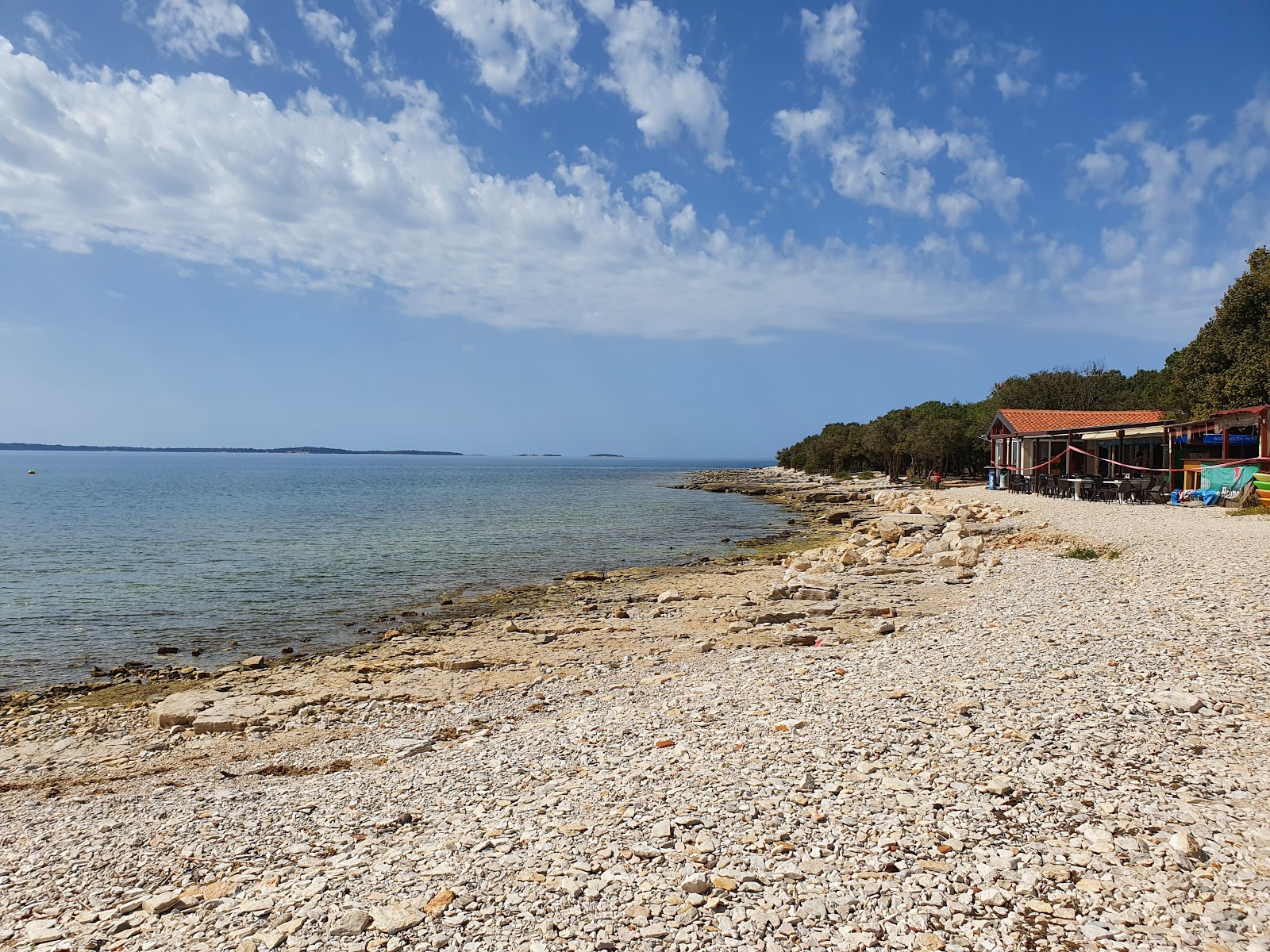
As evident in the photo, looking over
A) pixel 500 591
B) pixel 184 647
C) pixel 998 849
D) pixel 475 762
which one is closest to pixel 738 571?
pixel 500 591

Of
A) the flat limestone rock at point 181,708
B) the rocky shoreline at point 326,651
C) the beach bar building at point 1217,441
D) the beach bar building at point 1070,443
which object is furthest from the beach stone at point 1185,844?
the beach bar building at point 1070,443

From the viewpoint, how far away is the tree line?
103 ft

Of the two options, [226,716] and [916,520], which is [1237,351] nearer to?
[916,520]

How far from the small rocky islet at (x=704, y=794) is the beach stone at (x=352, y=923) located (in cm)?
6

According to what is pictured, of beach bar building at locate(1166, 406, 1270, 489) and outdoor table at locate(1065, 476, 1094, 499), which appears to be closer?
beach bar building at locate(1166, 406, 1270, 489)

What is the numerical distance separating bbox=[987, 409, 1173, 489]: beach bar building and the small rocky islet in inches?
964

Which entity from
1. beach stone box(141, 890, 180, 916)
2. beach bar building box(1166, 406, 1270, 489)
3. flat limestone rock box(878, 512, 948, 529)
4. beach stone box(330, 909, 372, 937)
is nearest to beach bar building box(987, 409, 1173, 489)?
beach bar building box(1166, 406, 1270, 489)

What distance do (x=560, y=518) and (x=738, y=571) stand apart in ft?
79.2

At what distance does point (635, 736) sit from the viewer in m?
7.58

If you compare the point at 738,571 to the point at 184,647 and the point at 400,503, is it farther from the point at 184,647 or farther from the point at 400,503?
the point at 400,503

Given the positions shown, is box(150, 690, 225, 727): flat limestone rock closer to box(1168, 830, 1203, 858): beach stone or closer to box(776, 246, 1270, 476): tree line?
box(1168, 830, 1203, 858): beach stone

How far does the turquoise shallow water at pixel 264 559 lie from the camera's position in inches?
640

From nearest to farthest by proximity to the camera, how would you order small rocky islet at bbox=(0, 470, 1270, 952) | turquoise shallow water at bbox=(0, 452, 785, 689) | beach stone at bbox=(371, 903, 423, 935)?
small rocky islet at bbox=(0, 470, 1270, 952) < beach stone at bbox=(371, 903, 423, 935) < turquoise shallow water at bbox=(0, 452, 785, 689)

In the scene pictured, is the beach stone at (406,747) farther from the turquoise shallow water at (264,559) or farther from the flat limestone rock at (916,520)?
the flat limestone rock at (916,520)
